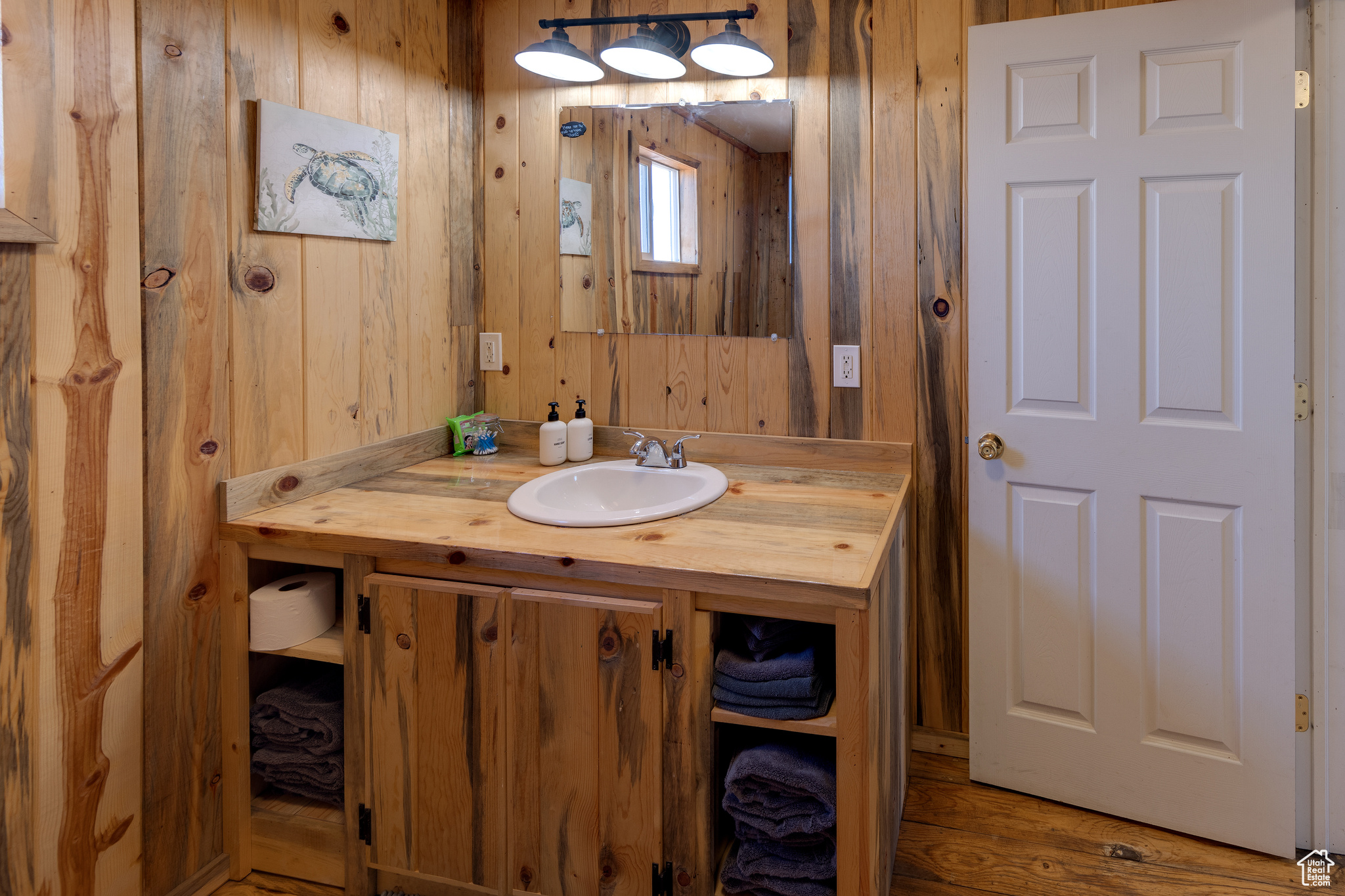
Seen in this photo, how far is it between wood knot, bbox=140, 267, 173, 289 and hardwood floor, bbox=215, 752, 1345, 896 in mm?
1222

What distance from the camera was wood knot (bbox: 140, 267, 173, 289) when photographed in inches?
59.4

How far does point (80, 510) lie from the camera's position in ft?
4.66

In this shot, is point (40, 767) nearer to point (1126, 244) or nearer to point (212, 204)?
point (212, 204)

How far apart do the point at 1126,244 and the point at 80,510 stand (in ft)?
6.92

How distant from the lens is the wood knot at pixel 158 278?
151cm

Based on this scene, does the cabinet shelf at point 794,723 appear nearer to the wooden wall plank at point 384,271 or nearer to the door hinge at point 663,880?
the door hinge at point 663,880

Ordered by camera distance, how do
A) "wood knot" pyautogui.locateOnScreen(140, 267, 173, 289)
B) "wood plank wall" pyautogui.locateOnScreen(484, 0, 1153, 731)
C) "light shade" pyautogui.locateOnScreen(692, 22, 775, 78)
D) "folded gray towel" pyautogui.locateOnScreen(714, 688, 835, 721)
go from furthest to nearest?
"wood plank wall" pyautogui.locateOnScreen(484, 0, 1153, 731)
"light shade" pyautogui.locateOnScreen(692, 22, 775, 78)
"wood knot" pyautogui.locateOnScreen(140, 267, 173, 289)
"folded gray towel" pyautogui.locateOnScreen(714, 688, 835, 721)

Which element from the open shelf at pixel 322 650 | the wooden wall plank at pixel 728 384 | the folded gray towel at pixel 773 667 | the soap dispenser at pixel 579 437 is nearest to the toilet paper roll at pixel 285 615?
the open shelf at pixel 322 650

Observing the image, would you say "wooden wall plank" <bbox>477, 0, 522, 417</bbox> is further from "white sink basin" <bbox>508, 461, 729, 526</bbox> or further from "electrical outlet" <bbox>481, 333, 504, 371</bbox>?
"white sink basin" <bbox>508, 461, 729, 526</bbox>

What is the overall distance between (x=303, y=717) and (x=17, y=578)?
0.60 metres

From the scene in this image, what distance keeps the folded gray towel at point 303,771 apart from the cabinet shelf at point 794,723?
2.74 feet

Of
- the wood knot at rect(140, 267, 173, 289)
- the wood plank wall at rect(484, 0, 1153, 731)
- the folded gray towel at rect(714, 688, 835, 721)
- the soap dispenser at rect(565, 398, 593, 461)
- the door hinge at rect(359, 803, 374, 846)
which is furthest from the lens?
the soap dispenser at rect(565, 398, 593, 461)

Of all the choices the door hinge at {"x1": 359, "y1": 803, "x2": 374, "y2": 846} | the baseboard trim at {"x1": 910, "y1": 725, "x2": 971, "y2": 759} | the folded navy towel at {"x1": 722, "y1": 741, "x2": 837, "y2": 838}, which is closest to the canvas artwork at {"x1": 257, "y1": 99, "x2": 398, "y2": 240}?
the door hinge at {"x1": 359, "y1": 803, "x2": 374, "y2": 846}

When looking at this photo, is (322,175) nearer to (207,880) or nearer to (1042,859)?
(207,880)
